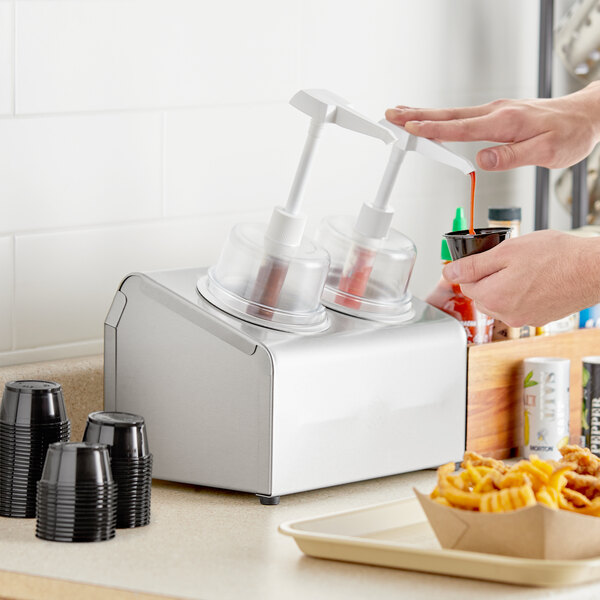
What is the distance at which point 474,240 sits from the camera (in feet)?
4.04

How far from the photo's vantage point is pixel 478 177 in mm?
1914

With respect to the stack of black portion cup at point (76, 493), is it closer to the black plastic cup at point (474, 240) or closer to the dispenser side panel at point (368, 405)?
the dispenser side panel at point (368, 405)

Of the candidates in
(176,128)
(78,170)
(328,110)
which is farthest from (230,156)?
(328,110)

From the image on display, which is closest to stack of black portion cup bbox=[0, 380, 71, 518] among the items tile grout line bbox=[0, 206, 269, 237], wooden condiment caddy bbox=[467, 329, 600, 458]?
tile grout line bbox=[0, 206, 269, 237]

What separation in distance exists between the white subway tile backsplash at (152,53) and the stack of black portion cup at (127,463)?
40 cm

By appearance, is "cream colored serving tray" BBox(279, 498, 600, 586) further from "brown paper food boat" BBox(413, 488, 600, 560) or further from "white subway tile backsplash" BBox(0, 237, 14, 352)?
"white subway tile backsplash" BBox(0, 237, 14, 352)

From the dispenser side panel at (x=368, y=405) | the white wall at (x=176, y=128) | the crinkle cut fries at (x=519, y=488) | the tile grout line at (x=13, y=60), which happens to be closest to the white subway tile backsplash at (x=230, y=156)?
the white wall at (x=176, y=128)

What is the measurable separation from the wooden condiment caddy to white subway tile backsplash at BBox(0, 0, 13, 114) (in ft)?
1.85

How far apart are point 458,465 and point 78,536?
0.48 meters

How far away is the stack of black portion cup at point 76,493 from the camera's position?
110cm

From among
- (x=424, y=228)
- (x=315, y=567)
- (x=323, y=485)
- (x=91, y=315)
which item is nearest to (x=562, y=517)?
(x=315, y=567)

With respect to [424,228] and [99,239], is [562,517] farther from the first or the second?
[424,228]

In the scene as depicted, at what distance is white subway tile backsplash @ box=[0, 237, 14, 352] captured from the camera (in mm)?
1390

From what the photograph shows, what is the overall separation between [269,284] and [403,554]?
353mm
